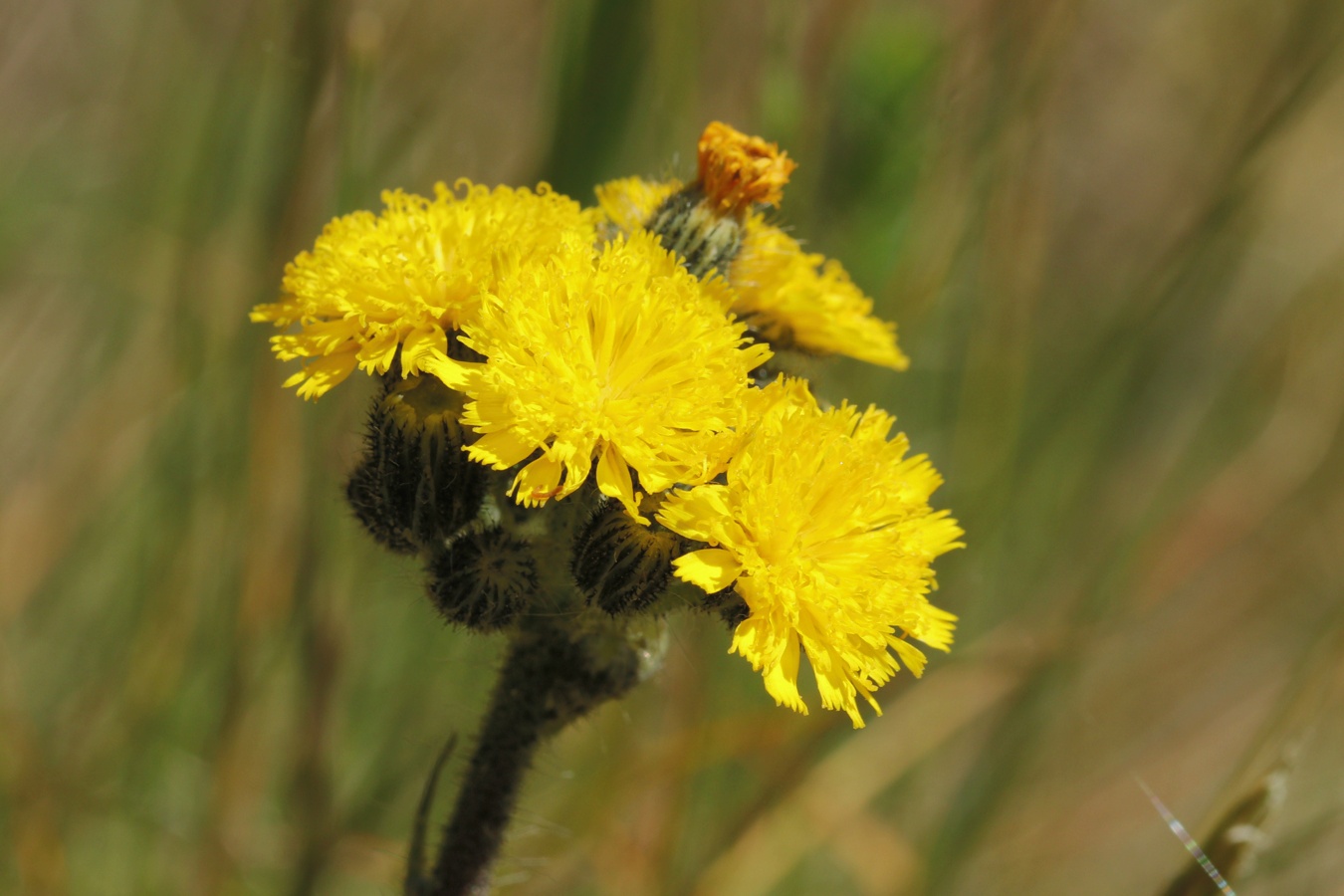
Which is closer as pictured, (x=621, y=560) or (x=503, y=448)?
(x=503, y=448)

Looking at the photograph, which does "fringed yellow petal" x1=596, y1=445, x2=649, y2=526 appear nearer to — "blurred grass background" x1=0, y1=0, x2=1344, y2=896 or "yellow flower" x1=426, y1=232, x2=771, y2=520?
"yellow flower" x1=426, y1=232, x2=771, y2=520

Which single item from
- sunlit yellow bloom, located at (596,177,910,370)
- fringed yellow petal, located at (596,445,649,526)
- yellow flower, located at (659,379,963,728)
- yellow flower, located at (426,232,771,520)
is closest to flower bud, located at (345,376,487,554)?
yellow flower, located at (426,232,771,520)

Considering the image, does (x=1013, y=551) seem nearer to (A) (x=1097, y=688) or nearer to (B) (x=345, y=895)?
(A) (x=1097, y=688)

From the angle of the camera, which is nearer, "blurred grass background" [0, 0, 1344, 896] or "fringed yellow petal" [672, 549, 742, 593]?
"fringed yellow petal" [672, 549, 742, 593]

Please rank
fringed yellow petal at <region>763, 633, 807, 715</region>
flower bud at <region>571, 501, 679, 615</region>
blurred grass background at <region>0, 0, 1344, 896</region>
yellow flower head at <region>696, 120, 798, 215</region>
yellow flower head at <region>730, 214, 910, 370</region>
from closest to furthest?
1. fringed yellow petal at <region>763, 633, 807, 715</region>
2. flower bud at <region>571, 501, 679, 615</region>
3. yellow flower head at <region>696, 120, 798, 215</region>
4. yellow flower head at <region>730, 214, 910, 370</region>
5. blurred grass background at <region>0, 0, 1344, 896</region>

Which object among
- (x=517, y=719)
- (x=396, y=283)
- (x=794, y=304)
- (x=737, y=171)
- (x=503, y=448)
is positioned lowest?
(x=517, y=719)

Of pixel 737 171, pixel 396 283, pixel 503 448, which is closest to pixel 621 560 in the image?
pixel 503 448

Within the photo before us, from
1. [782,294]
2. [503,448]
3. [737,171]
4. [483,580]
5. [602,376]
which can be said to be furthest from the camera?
[782,294]

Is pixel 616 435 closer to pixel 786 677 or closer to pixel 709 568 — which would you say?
pixel 709 568
